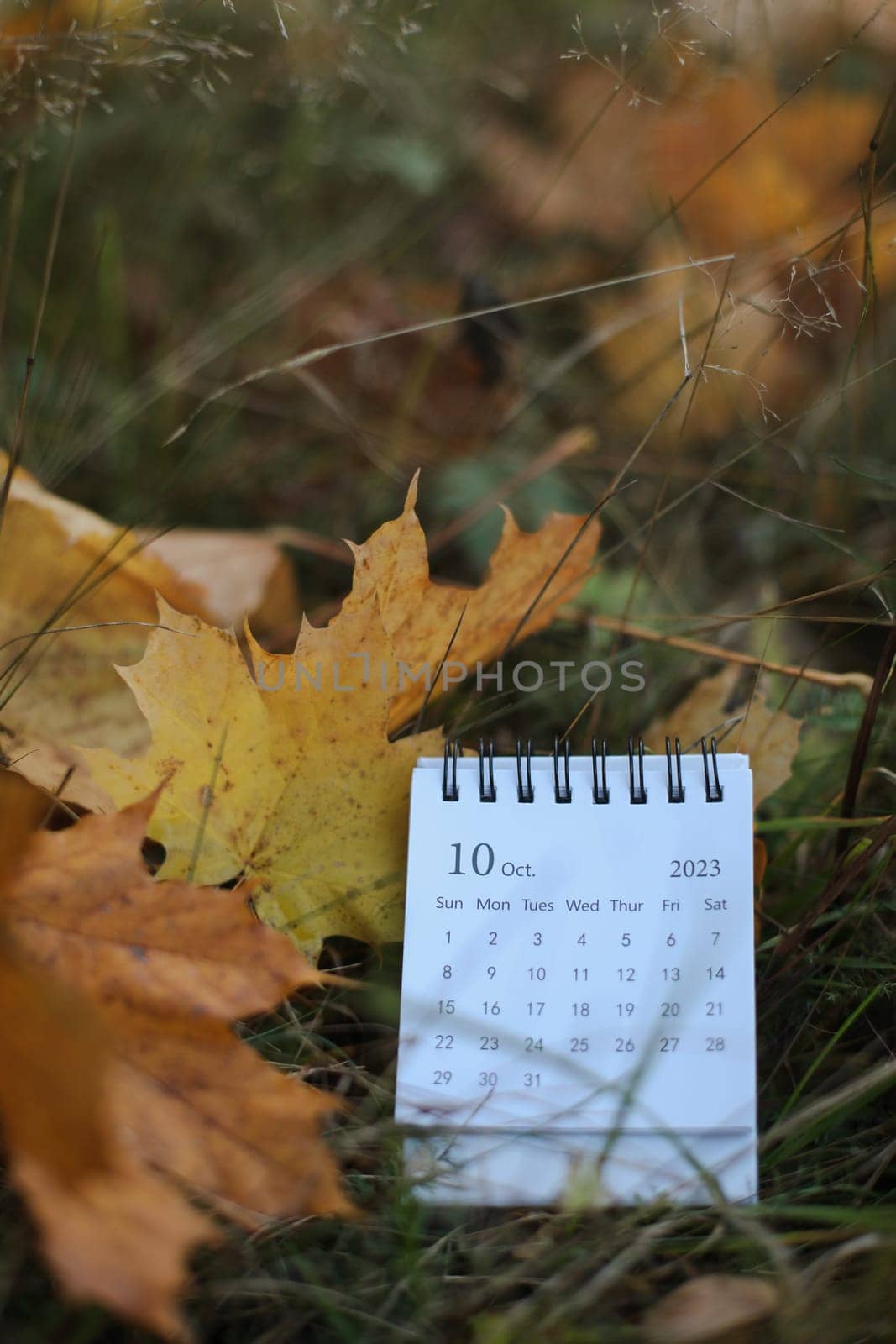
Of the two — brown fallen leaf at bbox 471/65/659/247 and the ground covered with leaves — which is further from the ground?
brown fallen leaf at bbox 471/65/659/247

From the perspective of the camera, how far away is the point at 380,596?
845mm

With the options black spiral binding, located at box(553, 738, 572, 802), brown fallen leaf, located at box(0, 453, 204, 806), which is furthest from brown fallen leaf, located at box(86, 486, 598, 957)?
brown fallen leaf, located at box(0, 453, 204, 806)

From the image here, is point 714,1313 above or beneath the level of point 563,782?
beneath

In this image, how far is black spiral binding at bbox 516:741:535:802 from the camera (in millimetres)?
810

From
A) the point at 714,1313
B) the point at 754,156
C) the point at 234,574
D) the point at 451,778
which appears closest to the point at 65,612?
the point at 234,574

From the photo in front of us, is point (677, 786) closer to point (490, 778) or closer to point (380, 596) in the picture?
point (490, 778)

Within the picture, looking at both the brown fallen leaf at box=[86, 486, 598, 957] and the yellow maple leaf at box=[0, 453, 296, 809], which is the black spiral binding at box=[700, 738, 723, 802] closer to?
the brown fallen leaf at box=[86, 486, 598, 957]

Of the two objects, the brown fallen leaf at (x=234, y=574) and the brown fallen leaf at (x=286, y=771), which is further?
the brown fallen leaf at (x=234, y=574)

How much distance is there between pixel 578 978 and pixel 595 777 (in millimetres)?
161

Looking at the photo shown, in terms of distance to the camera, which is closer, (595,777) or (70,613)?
(595,777)

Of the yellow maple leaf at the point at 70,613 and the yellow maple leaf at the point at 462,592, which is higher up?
the yellow maple leaf at the point at 462,592

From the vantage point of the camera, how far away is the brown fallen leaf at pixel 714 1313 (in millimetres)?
539

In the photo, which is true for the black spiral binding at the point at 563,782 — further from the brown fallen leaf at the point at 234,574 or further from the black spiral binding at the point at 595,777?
the brown fallen leaf at the point at 234,574

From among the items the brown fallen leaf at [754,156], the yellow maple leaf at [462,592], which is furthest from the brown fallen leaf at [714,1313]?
the brown fallen leaf at [754,156]
